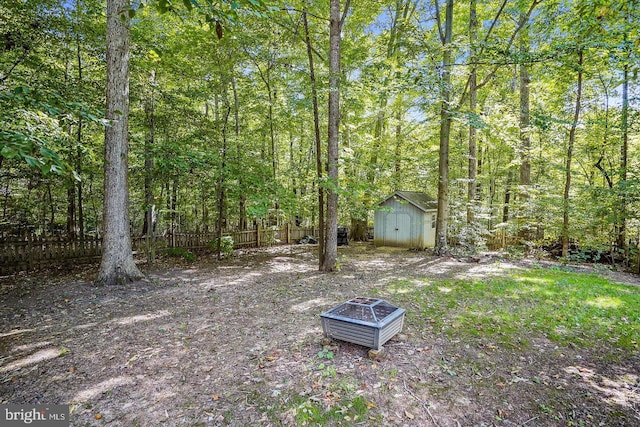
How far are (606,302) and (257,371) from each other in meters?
6.63

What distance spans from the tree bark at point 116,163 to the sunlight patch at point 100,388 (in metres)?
4.07

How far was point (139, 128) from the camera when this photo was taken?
9.09 metres

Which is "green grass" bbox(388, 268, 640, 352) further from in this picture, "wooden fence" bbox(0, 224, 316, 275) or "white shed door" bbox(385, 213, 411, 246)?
"wooden fence" bbox(0, 224, 316, 275)

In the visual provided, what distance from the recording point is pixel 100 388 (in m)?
3.02

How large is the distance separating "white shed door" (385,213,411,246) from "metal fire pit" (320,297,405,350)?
999 centimetres

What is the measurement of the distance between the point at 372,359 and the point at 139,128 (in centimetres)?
932

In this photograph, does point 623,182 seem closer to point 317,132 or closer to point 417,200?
point 417,200

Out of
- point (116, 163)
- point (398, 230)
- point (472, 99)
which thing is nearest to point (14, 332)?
point (116, 163)

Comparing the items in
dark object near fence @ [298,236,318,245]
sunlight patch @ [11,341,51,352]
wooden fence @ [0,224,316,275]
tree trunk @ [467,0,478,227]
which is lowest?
sunlight patch @ [11,341,51,352]

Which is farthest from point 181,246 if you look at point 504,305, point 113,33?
point 504,305

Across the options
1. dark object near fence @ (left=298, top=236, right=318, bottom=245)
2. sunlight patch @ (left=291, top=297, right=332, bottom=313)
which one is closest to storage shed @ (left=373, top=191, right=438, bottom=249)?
dark object near fence @ (left=298, top=236, right=318, bottom=245)

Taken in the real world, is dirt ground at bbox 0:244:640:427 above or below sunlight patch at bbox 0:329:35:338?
below

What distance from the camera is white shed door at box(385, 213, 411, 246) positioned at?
13.6m

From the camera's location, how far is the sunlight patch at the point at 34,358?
11.1 feet
